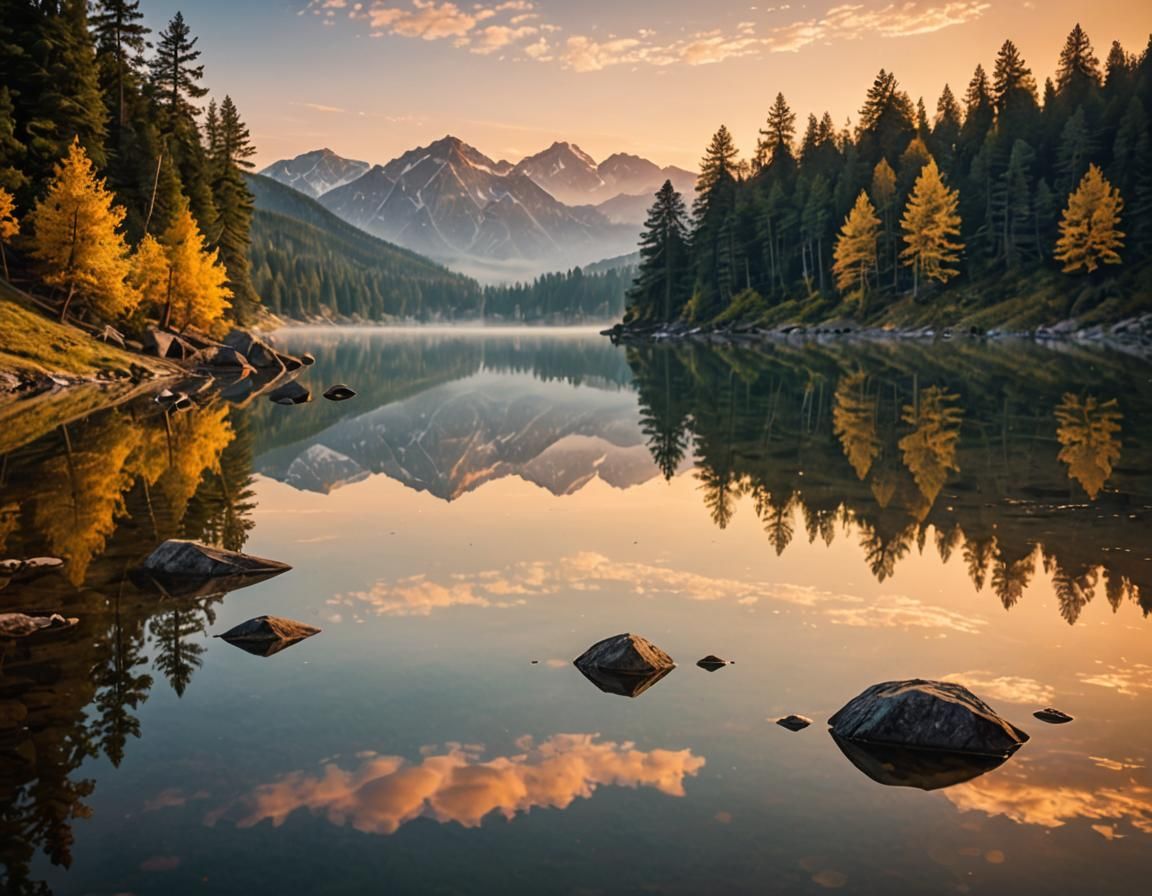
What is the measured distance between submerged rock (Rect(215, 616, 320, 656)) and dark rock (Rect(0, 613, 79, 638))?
2.00 metres

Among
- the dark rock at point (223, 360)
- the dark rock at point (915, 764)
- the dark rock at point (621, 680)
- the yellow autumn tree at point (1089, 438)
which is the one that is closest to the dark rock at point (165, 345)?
the dark rock at point (223, 360)

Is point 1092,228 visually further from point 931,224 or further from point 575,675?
point 575,675

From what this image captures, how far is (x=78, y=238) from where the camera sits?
54.1m

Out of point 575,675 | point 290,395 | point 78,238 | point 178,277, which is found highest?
point 78,238

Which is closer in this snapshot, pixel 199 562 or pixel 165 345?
pixel 199 562

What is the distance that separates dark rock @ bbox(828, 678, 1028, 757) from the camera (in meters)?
8.68

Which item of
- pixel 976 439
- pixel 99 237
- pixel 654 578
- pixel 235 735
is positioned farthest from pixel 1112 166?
pixel 235 735

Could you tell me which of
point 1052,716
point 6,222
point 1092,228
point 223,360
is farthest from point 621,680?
point 1092,228

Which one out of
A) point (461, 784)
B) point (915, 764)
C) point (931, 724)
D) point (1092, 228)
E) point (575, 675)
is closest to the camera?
point (461, 784)

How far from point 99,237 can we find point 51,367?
10893mm

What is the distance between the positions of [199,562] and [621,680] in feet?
25.5

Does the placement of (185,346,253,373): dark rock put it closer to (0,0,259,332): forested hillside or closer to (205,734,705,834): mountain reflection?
(0,0,259,332): forested hillside

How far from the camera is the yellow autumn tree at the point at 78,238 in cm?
5347

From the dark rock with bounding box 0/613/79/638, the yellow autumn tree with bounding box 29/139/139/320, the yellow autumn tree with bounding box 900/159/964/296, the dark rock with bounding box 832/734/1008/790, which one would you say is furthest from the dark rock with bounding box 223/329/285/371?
the yellow autumn tree with bounding box 900/159/964/296
